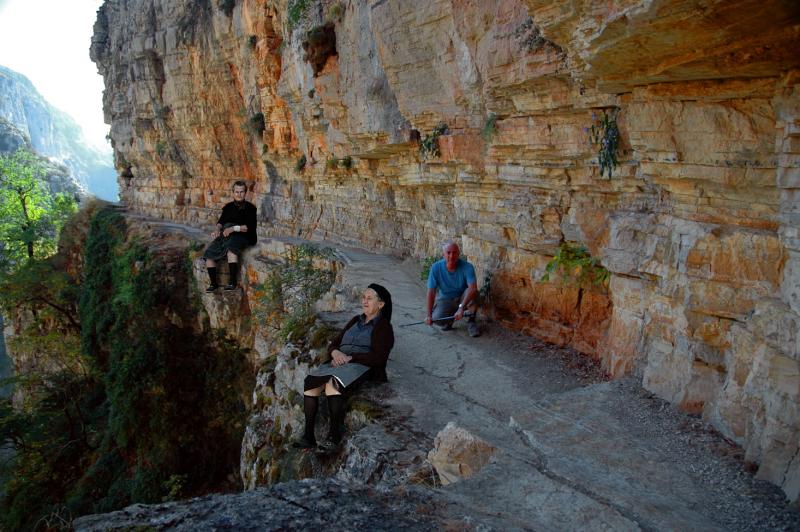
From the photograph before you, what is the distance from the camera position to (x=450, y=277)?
6039 mm

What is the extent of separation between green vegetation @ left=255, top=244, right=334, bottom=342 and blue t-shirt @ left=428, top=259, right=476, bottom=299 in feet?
10.9

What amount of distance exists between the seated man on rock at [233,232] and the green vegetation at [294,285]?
2.80 ft

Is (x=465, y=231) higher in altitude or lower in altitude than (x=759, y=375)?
higher

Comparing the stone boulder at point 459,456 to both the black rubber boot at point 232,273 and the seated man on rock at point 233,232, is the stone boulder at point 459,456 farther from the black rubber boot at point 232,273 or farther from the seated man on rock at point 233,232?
the black rubber boot at point 232,273

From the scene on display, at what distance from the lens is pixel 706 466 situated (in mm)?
2912

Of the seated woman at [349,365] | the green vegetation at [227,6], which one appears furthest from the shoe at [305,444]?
the green vegetation at [227,6]

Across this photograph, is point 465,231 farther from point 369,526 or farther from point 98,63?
point 98,63

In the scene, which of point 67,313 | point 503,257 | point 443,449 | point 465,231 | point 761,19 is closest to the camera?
point 761,19

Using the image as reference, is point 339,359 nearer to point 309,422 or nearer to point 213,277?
point 309,422

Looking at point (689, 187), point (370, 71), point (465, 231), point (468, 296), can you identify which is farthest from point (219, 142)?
point (689, 187)

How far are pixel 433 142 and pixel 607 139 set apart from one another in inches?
131

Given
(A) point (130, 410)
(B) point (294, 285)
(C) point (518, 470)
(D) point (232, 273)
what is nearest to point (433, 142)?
(B) point (294, 285)

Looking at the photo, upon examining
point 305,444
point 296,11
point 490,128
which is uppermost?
point 296,11

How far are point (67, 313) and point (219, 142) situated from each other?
30.3ft
